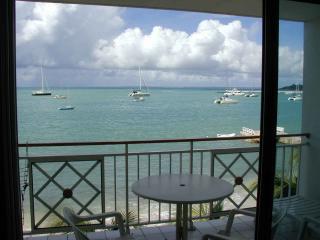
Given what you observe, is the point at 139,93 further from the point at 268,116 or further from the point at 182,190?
the point at 268,116

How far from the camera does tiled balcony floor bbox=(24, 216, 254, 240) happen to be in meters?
3.46

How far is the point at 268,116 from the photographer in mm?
1908

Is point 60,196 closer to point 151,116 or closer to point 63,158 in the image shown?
point 63,158

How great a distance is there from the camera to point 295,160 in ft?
6.99

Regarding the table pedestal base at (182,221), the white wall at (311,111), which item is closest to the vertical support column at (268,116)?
the white wall at (311,111)

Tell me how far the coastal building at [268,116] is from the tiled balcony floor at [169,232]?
1598 mm

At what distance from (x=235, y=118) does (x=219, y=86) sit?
183 inches

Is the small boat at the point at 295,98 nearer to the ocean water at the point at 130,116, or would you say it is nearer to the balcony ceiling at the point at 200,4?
the balcony ceiling at the point at 200,4

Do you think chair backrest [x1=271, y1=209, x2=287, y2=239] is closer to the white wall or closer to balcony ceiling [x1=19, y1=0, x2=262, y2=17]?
the white wall

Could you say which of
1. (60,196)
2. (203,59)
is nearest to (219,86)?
(203,59)

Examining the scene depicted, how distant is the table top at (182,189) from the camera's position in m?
2.40

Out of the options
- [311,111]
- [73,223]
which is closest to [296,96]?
[311,111]

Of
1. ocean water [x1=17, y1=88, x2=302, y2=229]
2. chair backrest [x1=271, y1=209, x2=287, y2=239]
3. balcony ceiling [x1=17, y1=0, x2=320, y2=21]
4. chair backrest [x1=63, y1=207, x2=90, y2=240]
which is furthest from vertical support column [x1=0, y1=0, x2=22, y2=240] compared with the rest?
ocean water [x1=17, y1=88, x2=302, y2=229]

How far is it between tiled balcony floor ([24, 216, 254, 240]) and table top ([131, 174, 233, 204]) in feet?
2.93
